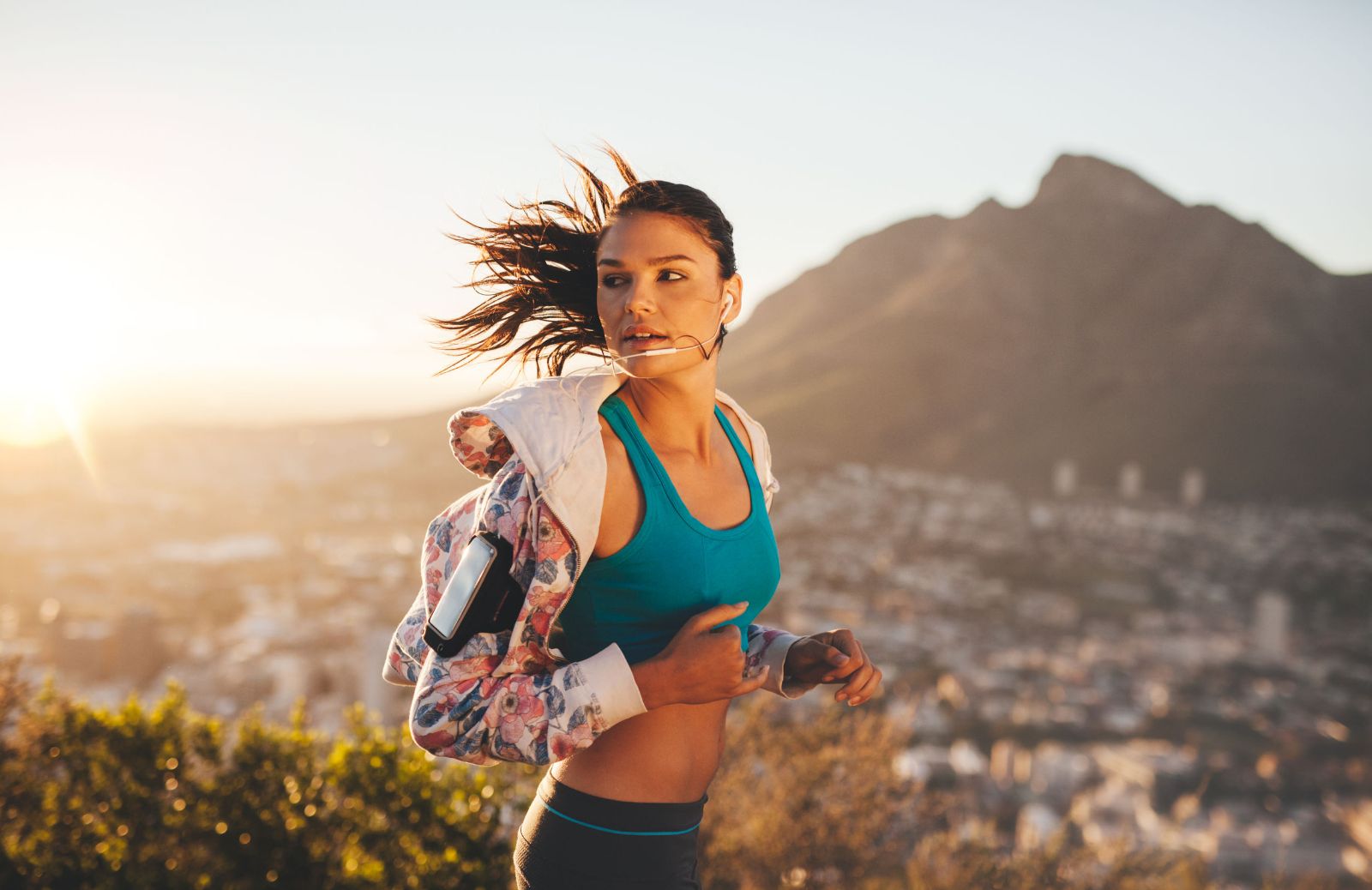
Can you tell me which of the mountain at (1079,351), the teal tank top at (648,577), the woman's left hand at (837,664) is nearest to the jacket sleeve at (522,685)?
the teal tank top at (648,577)

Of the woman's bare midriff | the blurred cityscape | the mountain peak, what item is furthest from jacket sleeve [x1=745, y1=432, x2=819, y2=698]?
the mountain peak

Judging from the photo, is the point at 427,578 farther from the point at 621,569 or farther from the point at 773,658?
the point at 773,658

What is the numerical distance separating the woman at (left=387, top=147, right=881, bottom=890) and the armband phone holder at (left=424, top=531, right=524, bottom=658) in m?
0.02

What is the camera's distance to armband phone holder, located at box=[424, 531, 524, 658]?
1.07 m

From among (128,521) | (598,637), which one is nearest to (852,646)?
(598,637)

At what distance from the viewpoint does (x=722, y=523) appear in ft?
4.38

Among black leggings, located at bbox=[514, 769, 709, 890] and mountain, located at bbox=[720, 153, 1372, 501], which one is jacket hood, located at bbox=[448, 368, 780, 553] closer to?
black leggings, located at bbox=[514, 769, 709, 890]

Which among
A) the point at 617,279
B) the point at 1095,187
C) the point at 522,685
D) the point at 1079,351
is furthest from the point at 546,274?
the point at 1095,187

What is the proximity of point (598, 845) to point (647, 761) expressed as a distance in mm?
133

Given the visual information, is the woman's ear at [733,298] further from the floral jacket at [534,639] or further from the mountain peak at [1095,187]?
the mountain peak at [1095,187]

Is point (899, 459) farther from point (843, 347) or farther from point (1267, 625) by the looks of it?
point (1267, 625)

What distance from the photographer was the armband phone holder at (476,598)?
107 centimetres

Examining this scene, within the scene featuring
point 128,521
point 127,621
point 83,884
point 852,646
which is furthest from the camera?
point 128,521

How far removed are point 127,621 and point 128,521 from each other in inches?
630
